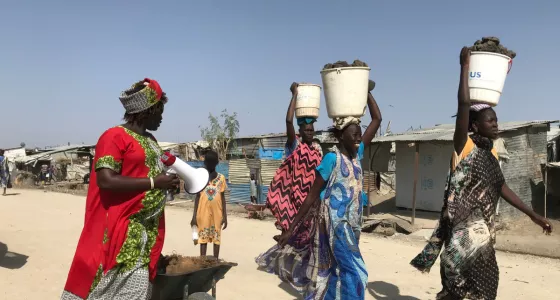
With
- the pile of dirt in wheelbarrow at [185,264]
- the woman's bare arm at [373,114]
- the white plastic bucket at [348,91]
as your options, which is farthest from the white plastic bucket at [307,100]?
the pile of dirt in wheelbarrow at [185,264]

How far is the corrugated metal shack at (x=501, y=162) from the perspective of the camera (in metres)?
12.3

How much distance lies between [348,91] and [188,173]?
1.90m

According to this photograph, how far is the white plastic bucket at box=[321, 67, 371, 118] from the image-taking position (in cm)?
405

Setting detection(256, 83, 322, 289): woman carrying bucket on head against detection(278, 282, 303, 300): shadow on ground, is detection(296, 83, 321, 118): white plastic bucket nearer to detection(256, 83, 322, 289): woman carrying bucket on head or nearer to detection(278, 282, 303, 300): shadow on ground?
detection(256, 83, 322, 289): woman carrying bucket on head

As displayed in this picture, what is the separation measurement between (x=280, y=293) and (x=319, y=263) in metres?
1.62

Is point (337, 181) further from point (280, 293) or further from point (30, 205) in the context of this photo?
point (30, 205)

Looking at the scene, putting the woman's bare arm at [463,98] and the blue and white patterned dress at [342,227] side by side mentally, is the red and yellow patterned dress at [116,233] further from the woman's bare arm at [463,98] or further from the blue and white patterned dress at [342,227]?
the woman's bare arm at [463,98]

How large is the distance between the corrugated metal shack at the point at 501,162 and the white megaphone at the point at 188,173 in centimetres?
978

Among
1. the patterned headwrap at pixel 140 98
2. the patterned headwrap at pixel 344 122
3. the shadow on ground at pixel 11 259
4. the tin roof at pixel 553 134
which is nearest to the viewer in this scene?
the patterned headwrap at pixel 140 98

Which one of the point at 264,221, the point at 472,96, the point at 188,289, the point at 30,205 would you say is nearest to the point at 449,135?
the point at 264,221

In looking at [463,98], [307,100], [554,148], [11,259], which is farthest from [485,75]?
[554,148]

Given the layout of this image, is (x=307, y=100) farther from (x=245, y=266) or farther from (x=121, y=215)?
Result: (x=121, y=215)

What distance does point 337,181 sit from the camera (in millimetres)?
3676

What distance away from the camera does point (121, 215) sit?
262cm
